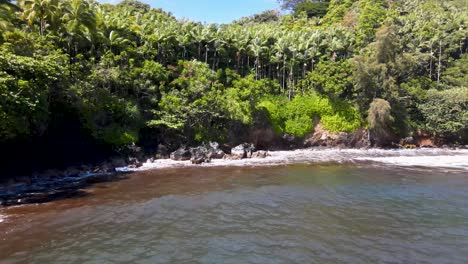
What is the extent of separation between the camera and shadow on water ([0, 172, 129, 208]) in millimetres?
23797

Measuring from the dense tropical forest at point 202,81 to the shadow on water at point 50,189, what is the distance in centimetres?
374

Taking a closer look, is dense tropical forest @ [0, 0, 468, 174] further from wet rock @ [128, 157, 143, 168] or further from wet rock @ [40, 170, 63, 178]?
wet rock @ [128, 157, 143, 168]

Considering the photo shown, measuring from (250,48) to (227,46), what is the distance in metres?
3.38

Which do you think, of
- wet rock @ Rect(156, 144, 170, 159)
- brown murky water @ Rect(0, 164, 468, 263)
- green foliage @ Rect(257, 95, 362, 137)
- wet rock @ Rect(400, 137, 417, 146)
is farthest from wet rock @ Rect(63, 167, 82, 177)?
wet rock @ Rect(400, 137, 417, 146)

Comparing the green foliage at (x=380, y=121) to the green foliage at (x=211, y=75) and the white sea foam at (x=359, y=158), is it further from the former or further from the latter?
the white sea foam at (x=359, y=158)

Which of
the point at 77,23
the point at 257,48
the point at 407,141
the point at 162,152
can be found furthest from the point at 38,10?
the point at 407,141

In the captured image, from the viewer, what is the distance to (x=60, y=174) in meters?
31.3

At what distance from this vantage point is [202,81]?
4419 cm

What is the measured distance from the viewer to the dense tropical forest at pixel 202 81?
102ft

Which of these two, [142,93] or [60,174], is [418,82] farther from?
[60,174]

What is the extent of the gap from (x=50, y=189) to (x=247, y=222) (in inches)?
619

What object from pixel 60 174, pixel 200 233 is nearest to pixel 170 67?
pixel 60 174

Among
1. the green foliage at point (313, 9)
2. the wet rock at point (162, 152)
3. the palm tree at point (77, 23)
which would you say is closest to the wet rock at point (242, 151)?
the wet rock at point (162, 152)

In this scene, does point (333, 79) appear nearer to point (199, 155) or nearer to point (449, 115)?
point (449, 115)
